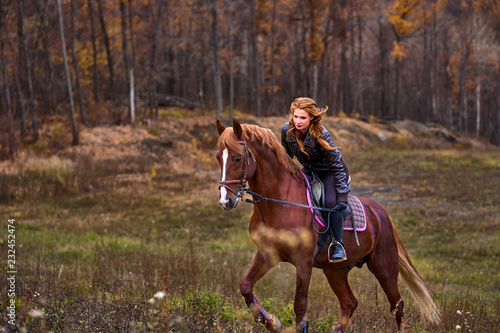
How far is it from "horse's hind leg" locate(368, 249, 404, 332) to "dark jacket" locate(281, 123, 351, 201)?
3.73 feet

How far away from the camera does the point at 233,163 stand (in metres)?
4.43

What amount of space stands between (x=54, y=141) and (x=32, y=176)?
6243 millimetres

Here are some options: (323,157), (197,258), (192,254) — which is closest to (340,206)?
(323,157)

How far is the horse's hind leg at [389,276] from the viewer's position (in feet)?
18.1

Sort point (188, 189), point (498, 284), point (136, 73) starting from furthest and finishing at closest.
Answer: point (136, 73)
point (188, 189)
point (498, 284)

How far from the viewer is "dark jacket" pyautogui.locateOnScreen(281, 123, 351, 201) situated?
495cm

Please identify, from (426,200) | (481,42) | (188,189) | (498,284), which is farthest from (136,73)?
(481,42)

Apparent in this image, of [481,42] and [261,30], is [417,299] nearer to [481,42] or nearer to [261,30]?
[261,30]

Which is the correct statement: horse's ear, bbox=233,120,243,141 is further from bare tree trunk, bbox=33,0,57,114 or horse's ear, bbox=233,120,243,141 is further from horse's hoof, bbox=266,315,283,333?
bare tree trunk, bbox=33,0,57,114

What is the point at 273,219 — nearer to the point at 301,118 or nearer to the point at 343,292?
the point at 301,118

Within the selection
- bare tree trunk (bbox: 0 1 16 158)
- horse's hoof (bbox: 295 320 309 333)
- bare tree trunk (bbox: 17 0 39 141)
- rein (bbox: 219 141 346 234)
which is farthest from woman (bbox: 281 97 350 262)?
bare tree trunk (bbox: 17 0 39 141)

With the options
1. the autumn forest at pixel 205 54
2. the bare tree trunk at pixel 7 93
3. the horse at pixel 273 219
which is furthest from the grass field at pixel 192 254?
the autumn forest at pixel 205 54

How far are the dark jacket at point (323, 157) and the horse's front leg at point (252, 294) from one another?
1.16 meters

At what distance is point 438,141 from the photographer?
41562 millimetres
